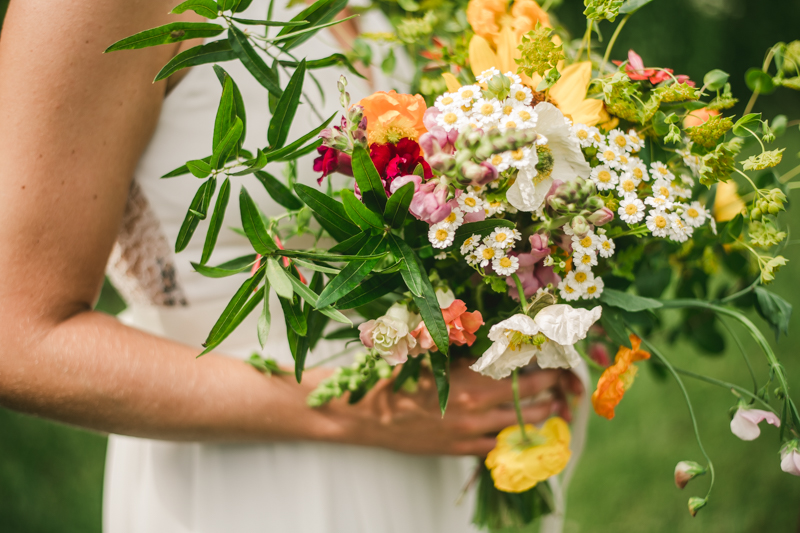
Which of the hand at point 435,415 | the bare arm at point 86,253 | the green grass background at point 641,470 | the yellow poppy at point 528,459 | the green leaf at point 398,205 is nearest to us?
the green leaf at point 398,205

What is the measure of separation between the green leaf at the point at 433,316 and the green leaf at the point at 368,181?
0.09 meters

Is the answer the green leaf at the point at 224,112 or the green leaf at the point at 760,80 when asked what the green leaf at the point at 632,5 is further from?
the green leaf at the point at 224,112

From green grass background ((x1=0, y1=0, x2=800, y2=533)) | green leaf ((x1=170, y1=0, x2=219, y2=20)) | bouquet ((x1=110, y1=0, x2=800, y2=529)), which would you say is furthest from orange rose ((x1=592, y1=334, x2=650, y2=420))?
green grass background ((x1=0, y1=0, x2=800, y2=533))

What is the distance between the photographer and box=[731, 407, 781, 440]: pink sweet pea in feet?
1.86

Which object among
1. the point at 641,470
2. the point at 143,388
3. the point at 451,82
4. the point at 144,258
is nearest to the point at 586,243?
the point at 451,82

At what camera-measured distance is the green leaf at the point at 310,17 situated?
0.55 m

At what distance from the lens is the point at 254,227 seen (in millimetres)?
518

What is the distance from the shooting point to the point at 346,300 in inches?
20.7

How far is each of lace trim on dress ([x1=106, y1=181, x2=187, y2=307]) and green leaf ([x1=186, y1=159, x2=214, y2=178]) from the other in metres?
0.35

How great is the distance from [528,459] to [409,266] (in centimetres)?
36

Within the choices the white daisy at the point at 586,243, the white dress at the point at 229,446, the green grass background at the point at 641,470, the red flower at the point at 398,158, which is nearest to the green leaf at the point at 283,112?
the red flower at the point at 398,158

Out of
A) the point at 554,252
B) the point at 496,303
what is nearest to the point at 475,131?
the point at 554,252

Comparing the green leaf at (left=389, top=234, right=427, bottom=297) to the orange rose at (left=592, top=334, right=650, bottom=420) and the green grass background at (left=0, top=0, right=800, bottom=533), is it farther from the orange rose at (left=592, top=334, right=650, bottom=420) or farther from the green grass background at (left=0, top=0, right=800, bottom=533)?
the green grass background at (left=0, top=0, right=800, bottom=533)

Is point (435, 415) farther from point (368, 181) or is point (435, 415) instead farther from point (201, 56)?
point (201, 56)
